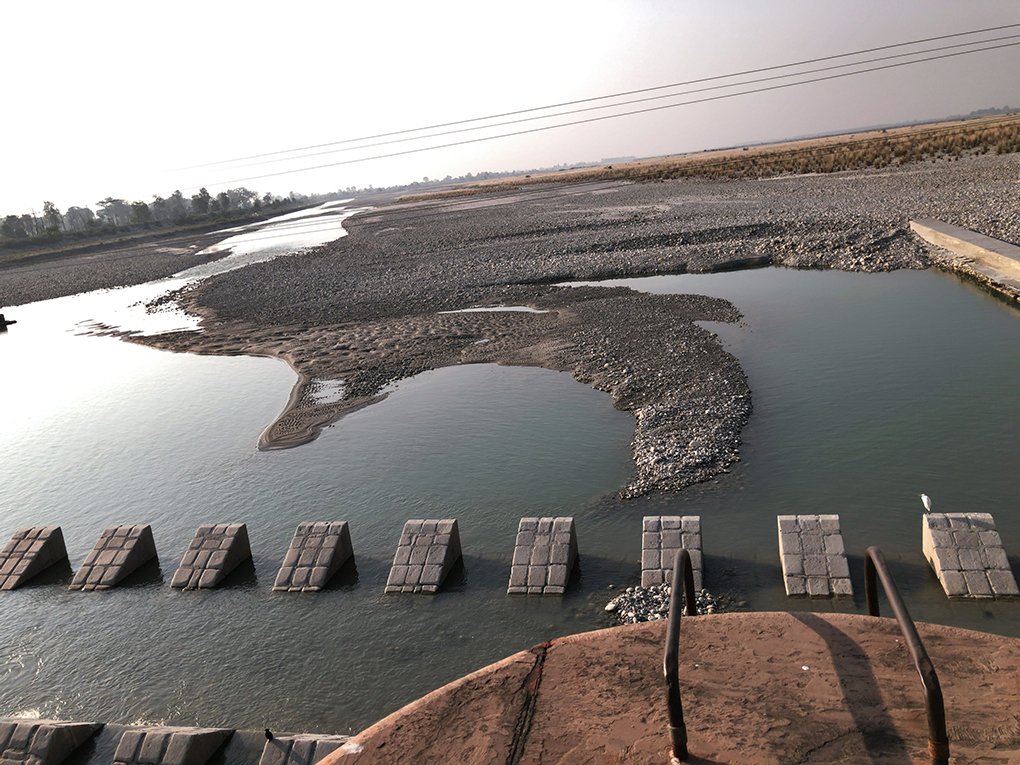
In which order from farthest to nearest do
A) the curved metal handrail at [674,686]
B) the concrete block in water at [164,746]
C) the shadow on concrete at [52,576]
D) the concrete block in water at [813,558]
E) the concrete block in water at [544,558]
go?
the shadow on concrete at [52,576], the concrete block in water at [544,558], the concrete block in water at [813,558], the concrete block in water at [164,746], the curved metal handrail at [674,686]

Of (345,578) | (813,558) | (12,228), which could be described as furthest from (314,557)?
(12,228)

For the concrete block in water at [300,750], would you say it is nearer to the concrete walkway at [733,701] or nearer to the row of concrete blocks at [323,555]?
the concrete walkway at [733,701]

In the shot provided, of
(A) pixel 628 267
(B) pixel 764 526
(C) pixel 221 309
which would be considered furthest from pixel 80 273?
(B) pixel 764 526

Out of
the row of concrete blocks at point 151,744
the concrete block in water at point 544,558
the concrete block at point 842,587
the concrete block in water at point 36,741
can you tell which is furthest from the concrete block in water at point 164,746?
the concrete block at point 842,587

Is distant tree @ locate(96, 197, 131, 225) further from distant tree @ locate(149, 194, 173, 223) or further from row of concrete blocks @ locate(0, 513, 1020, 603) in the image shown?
row of concrete blocks @ locate(0, 513, 1020, 603)

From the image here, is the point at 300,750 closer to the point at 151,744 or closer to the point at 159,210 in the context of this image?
the point at 151,744

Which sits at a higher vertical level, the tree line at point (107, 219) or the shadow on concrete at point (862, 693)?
the tree line at point (107, 219)

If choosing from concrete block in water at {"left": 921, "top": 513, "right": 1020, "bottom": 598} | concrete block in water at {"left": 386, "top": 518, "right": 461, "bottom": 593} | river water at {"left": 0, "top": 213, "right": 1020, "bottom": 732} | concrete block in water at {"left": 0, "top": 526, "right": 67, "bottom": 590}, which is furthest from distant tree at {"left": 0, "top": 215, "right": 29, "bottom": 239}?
concrete block in water at {"left": 921, "top": 513, "right": 1020, "bottom": 598}
